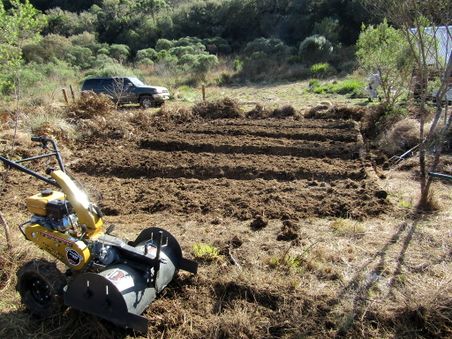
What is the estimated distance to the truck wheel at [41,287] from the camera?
3.48 m

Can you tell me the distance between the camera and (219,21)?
39750mm

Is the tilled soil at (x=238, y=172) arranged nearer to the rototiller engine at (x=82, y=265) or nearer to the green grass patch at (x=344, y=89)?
the rototiller engine at (x=82, y=265)

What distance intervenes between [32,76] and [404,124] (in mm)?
19921

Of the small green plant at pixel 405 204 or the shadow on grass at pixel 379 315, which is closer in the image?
the shadow on grass at pixel 379 315

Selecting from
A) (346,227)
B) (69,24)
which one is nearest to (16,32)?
(346,227)

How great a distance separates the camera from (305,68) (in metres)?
25.8

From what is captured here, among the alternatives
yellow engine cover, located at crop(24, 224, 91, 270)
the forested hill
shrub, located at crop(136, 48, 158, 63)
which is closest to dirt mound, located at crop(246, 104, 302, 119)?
yellow engine cover, located at crop(24, 224, 91, 270)

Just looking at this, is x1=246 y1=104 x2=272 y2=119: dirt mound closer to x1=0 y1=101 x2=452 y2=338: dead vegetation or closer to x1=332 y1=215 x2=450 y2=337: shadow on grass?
x1=0 y1=101 x2=452 y2=338: dead vegetation

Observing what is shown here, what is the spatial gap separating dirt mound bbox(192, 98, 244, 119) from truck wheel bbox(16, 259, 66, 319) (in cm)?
996

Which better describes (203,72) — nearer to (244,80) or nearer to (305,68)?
(244,80)

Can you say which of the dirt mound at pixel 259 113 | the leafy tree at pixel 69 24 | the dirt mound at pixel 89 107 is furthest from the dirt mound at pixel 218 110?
the leafy tree at pixel 69 24

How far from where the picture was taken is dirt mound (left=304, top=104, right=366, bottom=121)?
482 inches

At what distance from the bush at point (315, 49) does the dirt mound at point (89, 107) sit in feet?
63.2

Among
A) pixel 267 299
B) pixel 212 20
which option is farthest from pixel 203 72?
pixel 267 299
